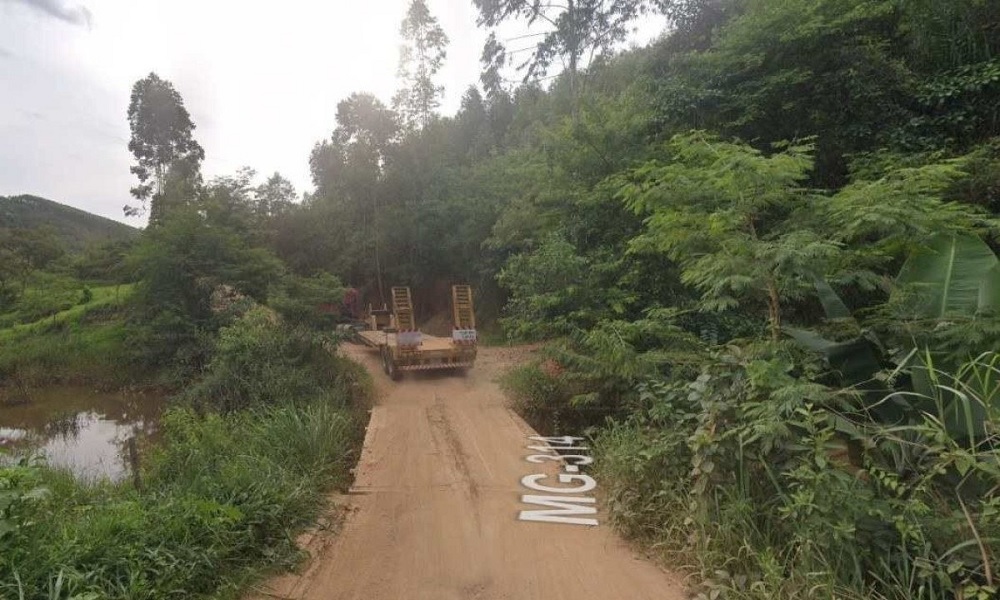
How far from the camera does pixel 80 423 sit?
9992mm

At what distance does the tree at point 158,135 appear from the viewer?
25156mm

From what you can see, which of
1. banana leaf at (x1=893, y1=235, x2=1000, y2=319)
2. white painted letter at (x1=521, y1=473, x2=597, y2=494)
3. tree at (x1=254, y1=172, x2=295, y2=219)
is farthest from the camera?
Result: tree at (x1=254, y1=172, x2=295, y2=219)

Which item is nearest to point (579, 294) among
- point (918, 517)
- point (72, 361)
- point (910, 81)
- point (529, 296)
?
point (529, 296)

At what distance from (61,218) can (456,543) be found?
51027mm

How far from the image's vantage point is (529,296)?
799 cm

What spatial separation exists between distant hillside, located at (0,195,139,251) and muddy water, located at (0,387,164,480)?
24468mm

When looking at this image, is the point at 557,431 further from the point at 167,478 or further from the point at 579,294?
the point at 167,478

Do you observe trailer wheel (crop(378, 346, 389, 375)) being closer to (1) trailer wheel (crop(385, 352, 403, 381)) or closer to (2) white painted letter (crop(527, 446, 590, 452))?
(1) trailer wheel (crop(385, 352, 403, 381))

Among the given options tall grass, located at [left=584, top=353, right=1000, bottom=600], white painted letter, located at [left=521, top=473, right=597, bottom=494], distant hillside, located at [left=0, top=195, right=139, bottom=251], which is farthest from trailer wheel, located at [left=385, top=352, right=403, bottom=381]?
distant hillside, located at [left=0, top=195, right=139, bottom=251]

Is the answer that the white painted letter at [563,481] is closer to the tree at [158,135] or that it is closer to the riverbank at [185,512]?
the riverbank at [185,512]

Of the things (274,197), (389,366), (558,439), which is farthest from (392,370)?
(274,197)

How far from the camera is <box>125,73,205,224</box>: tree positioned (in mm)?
25156

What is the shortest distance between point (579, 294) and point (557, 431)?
198cm

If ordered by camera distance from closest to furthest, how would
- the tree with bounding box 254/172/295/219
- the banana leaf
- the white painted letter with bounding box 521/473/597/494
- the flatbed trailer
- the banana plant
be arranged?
the banana plant < the banana leaf < the white painted letter with bounding box 521/473/597/494 < the flatbed trailer < the tree with bounding box 254/172/295/219
